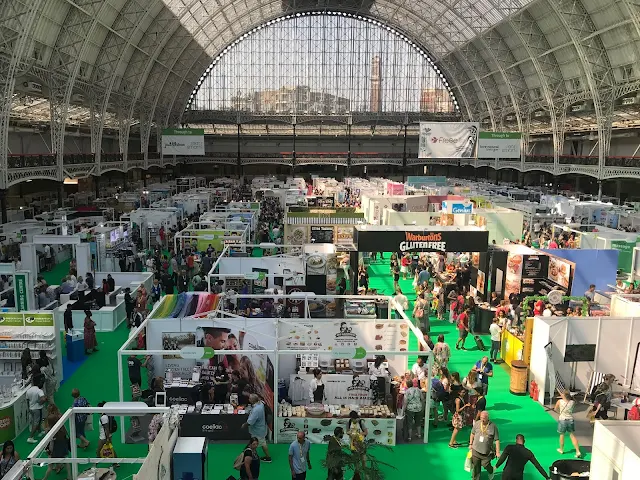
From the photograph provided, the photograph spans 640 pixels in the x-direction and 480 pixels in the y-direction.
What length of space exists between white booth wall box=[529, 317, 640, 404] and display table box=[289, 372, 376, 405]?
3620mm

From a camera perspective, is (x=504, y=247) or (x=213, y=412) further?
(x=504, y=247)

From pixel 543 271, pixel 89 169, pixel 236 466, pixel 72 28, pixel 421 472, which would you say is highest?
pixel 72 28

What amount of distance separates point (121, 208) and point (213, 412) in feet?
84.0

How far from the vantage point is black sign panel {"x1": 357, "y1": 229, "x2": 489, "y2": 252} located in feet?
49.2

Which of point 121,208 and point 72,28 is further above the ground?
point 72,28

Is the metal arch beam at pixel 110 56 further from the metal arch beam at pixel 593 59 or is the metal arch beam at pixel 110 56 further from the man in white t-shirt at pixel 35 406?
the man in white t-shirt at pixel 35 406

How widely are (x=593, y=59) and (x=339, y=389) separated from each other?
112 feet

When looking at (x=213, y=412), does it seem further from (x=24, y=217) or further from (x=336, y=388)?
(x=24, y=217)

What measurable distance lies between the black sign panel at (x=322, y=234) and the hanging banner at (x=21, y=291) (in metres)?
10.3

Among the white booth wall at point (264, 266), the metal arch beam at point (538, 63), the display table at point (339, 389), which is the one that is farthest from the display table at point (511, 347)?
the metal arch beam at point (538, 63)

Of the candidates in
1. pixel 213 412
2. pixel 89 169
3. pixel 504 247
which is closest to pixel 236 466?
pixel 213 412

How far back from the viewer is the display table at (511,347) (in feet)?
38.5

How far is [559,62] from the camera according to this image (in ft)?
132

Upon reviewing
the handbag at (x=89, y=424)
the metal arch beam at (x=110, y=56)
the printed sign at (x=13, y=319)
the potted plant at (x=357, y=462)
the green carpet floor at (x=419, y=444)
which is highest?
the metal arch beam at (x=110, y=56)
